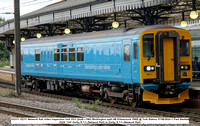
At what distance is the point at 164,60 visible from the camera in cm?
1270

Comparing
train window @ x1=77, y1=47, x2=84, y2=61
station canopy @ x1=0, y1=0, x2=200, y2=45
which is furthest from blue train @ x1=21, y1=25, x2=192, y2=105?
station canopy @ x1=0, y1=0, x2=200, y2=45

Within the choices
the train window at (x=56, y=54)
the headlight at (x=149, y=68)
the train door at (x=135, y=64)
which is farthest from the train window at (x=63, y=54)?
the headlight at (x=149, y=68)

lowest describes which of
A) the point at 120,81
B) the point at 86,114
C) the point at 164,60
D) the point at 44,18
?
the point at 86,114

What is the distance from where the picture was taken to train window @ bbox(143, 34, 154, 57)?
12.7 meters

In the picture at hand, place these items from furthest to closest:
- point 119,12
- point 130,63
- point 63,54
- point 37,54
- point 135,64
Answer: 1. point 37,54
2. point 119,12
3. point 63,54
4. point 130,63
5. point 135,64

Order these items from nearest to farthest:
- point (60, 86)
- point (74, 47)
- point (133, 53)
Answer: point (133, 53)
point (74, 47)
point (60, 86)

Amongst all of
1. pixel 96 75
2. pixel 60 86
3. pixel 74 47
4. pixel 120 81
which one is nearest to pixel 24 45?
pixel 60 86

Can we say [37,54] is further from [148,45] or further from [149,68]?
[149,68]

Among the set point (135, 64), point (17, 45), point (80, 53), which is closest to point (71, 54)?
point (80, 53)

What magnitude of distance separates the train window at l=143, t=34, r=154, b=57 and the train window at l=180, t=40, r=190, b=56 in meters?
1.28

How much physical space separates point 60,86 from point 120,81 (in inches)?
234

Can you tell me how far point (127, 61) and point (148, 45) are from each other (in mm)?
1161

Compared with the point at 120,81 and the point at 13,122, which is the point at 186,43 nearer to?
the point at 120,81

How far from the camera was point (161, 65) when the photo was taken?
1259cm
